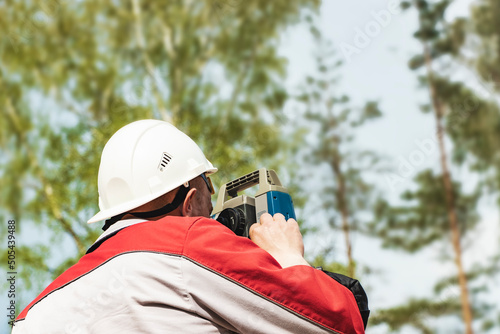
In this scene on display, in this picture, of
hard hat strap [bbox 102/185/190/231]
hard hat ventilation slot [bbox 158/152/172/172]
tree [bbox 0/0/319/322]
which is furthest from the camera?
tree [bbox 0/0/319/322]

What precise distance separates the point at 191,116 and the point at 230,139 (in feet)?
4.90

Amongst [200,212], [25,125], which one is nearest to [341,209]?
[25,125]

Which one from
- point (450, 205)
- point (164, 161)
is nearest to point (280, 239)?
point (164, 161)

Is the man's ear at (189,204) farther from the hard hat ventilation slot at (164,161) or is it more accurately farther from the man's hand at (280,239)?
the man's hand at (280,239)

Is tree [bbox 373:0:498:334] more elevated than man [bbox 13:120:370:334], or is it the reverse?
tree [bbox 373:0:498:334]

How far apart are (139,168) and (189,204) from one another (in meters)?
0.28

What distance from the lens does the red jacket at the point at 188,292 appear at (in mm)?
1734

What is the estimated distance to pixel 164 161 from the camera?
7.97 feet

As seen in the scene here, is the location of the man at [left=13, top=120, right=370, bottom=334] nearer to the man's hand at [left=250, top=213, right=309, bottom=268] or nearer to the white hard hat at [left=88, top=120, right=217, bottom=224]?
the man's hand at [left=250, top=213, right=309, bottom=268]

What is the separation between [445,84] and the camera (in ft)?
60.1

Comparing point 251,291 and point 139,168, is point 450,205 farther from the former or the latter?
point 251,291

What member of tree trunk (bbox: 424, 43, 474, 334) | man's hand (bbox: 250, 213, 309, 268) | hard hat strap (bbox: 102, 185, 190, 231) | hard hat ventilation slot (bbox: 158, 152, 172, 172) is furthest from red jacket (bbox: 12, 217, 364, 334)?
tree trunk (bbox: 424, 43, 474, 334)

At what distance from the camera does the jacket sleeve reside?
1.74 meters

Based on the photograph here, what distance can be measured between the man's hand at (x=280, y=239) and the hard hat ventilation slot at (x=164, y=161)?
0.51 metres
